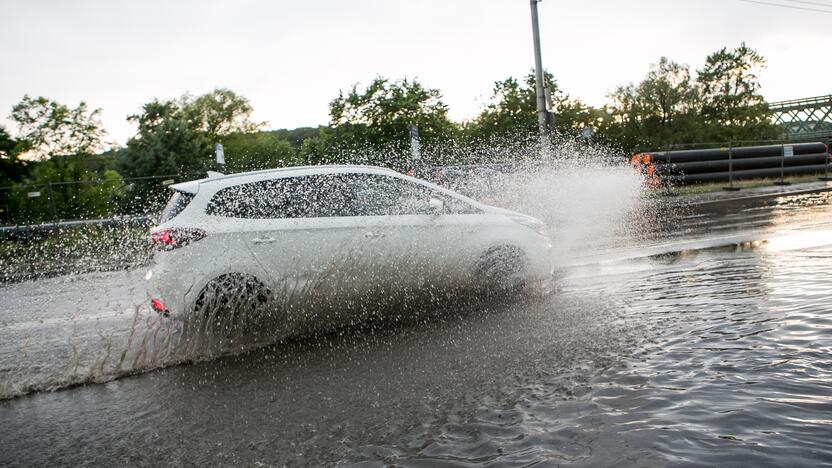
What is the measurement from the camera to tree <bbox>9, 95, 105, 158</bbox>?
45.3 m

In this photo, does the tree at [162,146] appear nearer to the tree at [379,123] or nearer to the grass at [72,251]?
the tree at [379,123]

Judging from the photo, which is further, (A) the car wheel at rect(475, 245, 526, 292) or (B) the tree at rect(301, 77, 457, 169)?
(B) the tree at rect(301, 77, 457, 169)

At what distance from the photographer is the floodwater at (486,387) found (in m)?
3.27

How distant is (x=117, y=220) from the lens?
18438 millimetres

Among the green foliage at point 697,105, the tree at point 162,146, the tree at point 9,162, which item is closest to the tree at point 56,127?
the tree at point 162,146

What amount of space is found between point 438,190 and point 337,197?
1.31 meters

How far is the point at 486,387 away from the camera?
4148 millimetres

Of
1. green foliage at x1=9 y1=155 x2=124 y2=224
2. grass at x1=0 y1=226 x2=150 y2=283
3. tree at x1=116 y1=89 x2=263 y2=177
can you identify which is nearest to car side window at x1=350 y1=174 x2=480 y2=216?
grass at x1=0 y1=226 x2=150 y2=283

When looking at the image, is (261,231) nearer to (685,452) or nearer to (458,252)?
(458,252)

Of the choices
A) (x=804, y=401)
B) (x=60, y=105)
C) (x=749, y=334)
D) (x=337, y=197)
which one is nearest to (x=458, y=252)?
(x=337, y=197)

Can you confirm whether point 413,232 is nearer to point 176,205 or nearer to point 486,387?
point 176,205

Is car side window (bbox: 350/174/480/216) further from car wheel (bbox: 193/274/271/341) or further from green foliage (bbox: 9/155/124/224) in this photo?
green foliage (bbox: 9/155/124/224)

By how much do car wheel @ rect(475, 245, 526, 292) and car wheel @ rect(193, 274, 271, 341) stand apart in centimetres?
242

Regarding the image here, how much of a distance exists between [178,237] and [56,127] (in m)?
47.2
